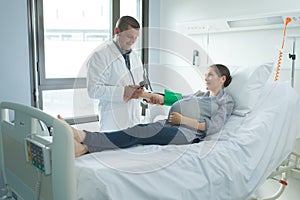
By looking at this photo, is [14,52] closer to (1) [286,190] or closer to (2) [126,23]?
(2) [126,23]

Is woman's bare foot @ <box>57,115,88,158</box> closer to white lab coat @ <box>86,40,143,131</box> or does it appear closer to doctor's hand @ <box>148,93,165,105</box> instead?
white lab coat @ <box>86,40,143,131</box>

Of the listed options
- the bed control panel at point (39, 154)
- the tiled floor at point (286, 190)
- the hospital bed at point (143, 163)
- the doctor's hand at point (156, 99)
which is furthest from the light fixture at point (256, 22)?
the bed control panel at point (39, 154)

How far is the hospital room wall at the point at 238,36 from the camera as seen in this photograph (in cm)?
235

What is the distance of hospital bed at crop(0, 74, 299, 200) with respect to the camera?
47.2 inches

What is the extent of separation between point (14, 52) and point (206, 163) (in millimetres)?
1788

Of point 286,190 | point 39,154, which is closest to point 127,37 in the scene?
point 39,154

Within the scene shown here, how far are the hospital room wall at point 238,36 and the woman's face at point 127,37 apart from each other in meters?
0.98

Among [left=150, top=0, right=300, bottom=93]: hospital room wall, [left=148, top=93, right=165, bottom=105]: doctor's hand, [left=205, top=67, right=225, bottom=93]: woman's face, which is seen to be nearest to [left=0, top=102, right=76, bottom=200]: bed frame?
[left=148, top=93, right=165, bottom=105]: doctor's hand

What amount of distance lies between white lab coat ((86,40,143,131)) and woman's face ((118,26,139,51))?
5 cm

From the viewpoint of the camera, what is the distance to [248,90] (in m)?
2.12

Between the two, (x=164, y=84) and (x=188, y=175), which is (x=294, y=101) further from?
(x=164, y=84)


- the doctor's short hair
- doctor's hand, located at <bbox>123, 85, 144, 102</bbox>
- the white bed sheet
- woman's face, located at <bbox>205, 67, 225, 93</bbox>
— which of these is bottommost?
the white bed sheet

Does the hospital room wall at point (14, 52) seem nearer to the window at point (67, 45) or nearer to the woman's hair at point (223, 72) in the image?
the window at point (67, 45)

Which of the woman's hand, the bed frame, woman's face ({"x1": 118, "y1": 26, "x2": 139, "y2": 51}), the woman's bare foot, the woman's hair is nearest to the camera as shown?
the bed frame
